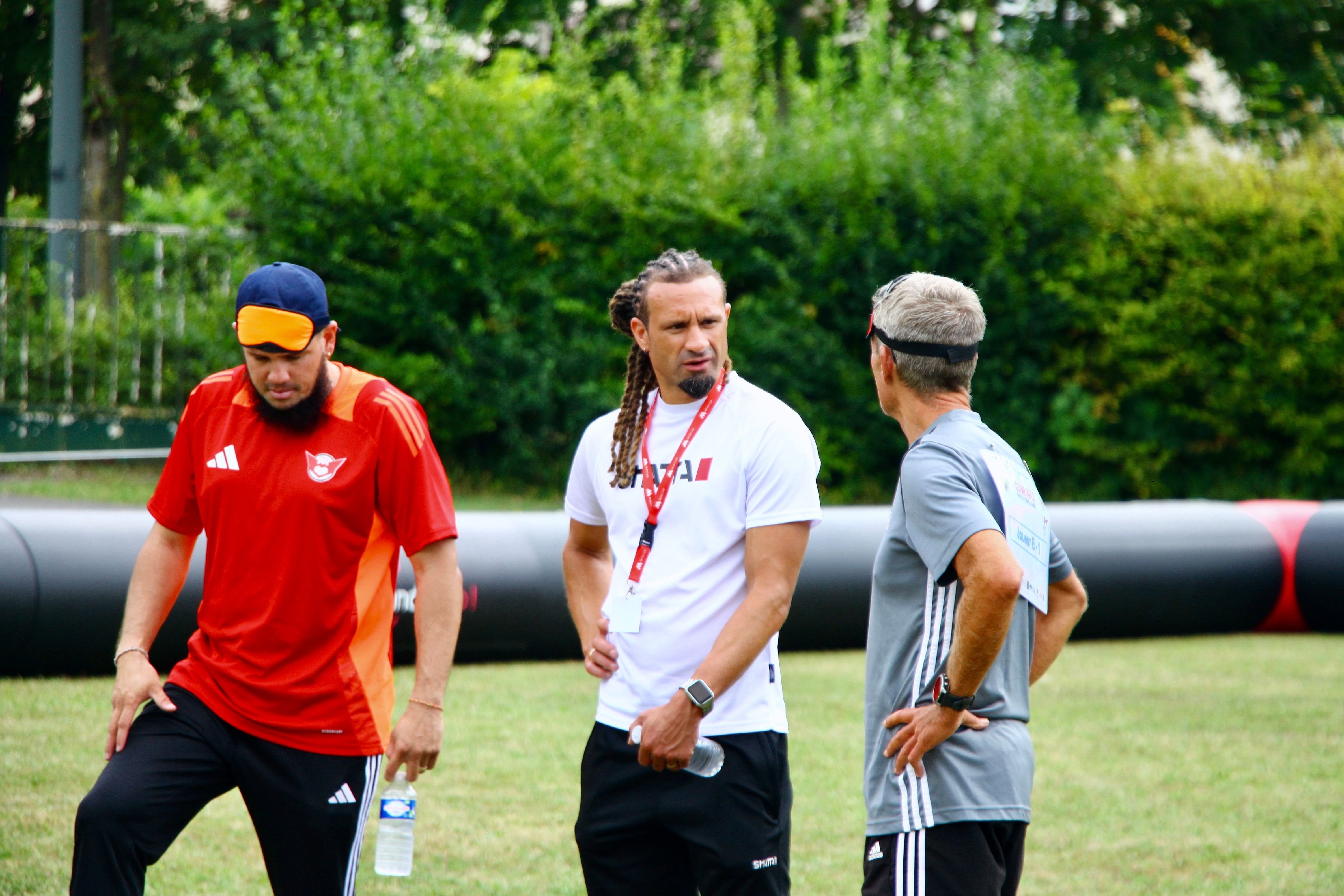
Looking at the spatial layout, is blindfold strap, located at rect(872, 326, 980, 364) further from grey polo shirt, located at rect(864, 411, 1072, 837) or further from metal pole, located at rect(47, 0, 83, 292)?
metal pole, located at rect(47, 0, 83, 292)

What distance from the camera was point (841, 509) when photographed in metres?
8.32

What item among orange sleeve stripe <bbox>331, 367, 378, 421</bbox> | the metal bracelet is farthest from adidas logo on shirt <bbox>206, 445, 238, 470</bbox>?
the metal bracelet

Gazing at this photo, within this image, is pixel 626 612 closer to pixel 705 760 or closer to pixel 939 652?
pixel 705 760

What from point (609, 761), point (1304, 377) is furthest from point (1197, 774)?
point (1304, 377)

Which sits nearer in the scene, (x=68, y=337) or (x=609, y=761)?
(x=609, y=761)

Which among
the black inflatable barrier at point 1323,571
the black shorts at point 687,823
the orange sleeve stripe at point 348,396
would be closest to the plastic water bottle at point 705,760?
the black shorts at point 687,823

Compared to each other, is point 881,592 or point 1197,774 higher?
point 881,592

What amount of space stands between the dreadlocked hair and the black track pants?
948mm

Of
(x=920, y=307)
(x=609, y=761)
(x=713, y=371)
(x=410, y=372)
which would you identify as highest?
(x=920, y=307)

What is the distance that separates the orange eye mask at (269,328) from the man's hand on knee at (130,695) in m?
0.78

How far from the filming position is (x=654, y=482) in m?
3.10

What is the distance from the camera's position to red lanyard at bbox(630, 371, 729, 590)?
306 centimetres

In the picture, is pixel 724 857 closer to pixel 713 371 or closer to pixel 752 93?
pixel 713 371

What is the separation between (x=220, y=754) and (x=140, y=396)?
1230cm
